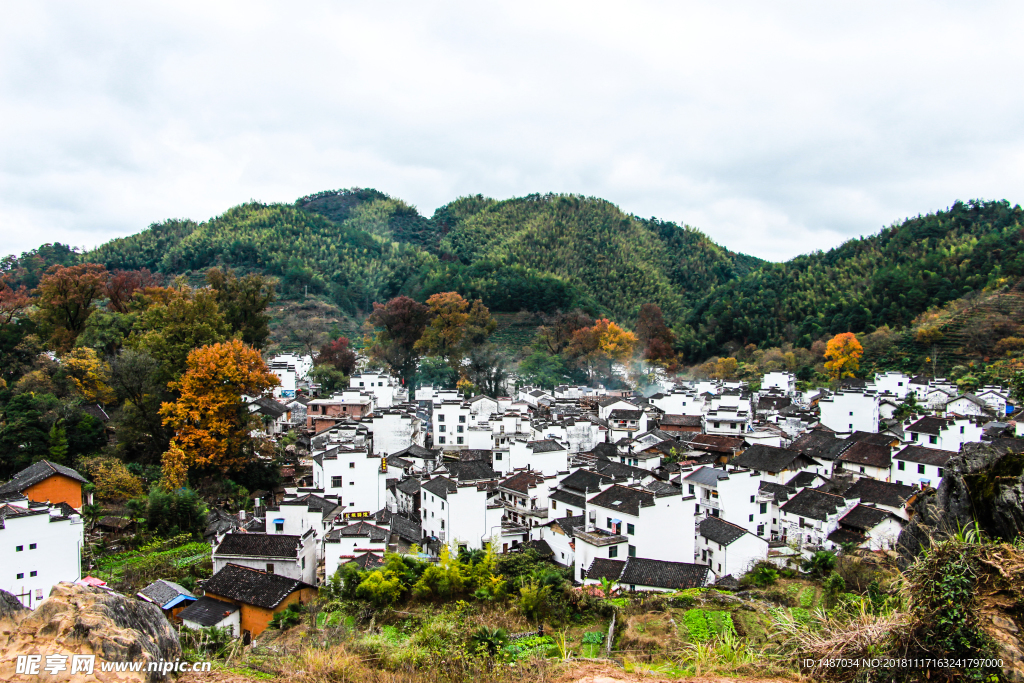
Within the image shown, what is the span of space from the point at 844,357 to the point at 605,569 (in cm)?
2808

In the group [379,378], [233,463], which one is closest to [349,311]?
[379,378]

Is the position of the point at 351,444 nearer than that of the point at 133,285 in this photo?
Yes

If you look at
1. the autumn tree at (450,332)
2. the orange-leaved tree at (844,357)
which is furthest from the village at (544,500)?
the orange-leaved tree at (844,357)

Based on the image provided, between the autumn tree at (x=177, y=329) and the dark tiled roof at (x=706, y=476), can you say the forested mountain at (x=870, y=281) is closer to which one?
the dark tiled roof at (x=706, y=476)

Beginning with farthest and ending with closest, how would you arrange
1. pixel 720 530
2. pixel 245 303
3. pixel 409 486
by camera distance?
pixel 245 303 → pixel 409 486 → pixel 720 530

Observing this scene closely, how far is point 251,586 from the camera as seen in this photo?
1105cm

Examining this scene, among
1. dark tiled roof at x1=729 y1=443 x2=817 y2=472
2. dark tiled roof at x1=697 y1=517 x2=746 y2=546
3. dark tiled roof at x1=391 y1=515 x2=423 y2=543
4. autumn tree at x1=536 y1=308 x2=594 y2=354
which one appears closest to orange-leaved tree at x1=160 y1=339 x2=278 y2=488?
dark tiled roof at x1=391 y1=515 x2=423 y2=543

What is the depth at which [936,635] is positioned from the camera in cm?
318

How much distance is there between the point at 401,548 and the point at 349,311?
39490mm

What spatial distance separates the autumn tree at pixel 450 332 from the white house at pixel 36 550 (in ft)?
66.2

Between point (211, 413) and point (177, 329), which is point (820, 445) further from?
point (177, 329)

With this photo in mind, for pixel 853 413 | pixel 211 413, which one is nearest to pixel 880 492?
pixel 853 413

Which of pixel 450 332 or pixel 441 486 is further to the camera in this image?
pixel 450 332

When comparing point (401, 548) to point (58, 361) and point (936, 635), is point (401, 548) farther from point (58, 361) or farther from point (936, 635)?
point (58, 361)
